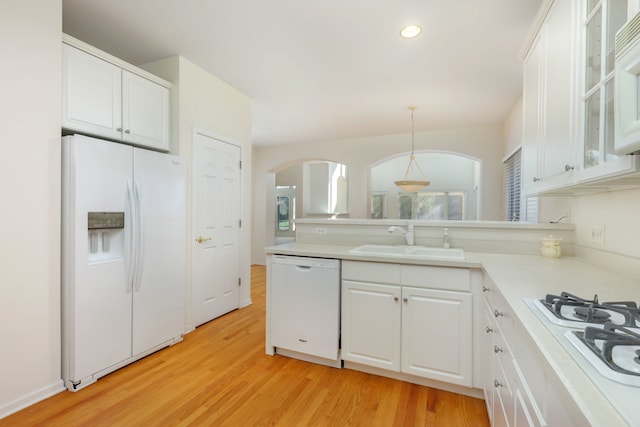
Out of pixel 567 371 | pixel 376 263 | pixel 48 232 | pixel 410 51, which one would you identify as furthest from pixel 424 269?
pixel 48 232

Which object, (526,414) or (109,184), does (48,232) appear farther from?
(526,414)

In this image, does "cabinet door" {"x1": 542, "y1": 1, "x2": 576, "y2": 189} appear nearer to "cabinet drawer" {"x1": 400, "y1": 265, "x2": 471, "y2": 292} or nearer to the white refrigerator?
"cabinet drawer" {"x1": 400, "y1": 265, "x2": 471, "y2": 292}

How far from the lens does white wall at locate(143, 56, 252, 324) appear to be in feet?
9.67

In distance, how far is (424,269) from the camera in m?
2.00

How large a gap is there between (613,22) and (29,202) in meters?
2.97

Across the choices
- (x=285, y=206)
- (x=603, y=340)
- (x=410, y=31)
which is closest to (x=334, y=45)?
(x=410, y=31)

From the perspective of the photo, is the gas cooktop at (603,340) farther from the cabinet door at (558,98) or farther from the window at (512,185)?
the window at (512,185)

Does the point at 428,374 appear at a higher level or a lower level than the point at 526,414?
lower

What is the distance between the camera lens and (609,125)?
110 cm

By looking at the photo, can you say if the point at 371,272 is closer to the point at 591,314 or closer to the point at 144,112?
the point at 591,314

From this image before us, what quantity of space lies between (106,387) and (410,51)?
3.49 meters

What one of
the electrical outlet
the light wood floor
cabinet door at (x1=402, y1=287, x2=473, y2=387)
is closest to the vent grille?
the electrical outlet

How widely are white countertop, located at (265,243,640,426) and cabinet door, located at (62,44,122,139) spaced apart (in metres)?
1.59

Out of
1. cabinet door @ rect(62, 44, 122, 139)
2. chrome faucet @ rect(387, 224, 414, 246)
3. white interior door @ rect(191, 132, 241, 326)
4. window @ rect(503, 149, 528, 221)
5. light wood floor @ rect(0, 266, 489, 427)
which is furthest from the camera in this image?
window @ rect(503, 149, 528, 221)
